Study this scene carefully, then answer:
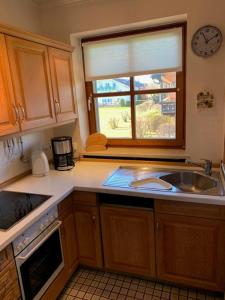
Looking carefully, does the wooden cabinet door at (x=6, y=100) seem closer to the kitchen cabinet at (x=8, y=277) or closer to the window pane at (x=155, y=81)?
the kitchen cabinet at (x=8, y=277)

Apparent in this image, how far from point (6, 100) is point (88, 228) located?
44.8 inches

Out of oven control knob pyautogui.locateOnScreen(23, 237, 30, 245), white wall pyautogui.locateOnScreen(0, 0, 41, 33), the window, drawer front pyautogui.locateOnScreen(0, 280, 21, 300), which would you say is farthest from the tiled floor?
white wall pyautogui.locateOnScreen(0, 0, 41, 33)

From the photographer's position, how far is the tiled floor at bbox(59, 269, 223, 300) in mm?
1746

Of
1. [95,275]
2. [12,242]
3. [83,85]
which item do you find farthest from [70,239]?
[83,85]

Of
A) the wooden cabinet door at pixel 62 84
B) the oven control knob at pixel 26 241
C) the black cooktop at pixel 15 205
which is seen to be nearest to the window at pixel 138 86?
the wooden cabinet door at pixel 62 84

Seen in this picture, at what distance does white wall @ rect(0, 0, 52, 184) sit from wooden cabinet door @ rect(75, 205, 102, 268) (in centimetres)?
64

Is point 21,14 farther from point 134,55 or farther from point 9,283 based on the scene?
point 9,283

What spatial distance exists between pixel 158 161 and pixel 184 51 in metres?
1.00

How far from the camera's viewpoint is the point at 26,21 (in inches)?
82.8

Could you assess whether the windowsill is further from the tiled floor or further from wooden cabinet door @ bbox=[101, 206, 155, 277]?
the tiled floor

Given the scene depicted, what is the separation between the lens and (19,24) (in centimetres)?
201

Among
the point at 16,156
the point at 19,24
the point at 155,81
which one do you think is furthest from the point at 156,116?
the point at 19,24

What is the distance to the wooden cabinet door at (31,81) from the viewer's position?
1.60 m

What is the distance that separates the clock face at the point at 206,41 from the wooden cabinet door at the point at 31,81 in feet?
3.91
